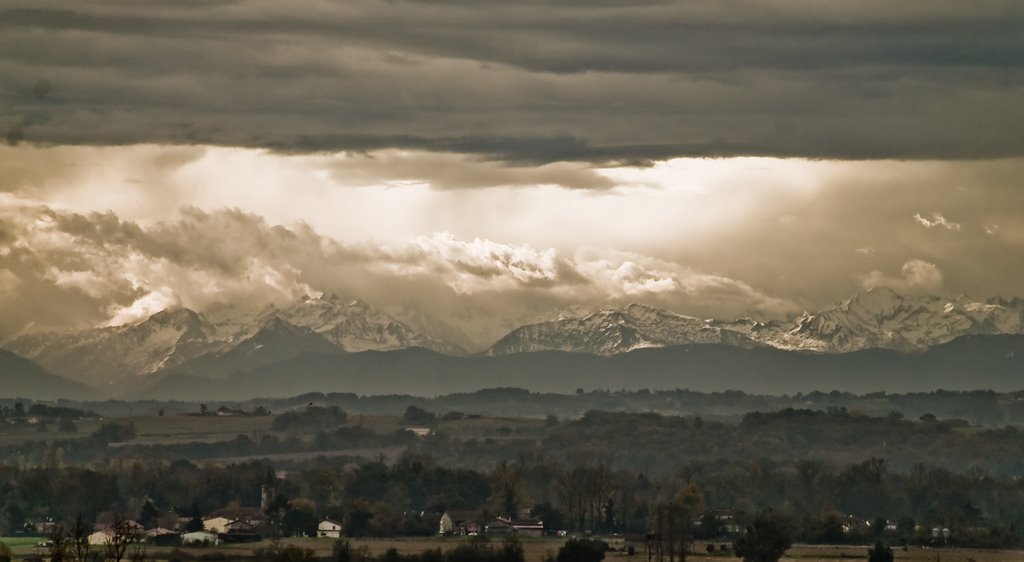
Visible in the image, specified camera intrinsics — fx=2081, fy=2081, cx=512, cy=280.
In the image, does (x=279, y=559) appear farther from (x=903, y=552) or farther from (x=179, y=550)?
(x=903, y=552)

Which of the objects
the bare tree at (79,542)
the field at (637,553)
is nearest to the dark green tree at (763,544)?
the field at (637,553)

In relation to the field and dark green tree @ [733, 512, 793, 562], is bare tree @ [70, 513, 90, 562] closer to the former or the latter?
the field

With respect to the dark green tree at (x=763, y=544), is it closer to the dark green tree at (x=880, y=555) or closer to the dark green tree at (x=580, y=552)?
the dark green tree at (x=880, y=555)

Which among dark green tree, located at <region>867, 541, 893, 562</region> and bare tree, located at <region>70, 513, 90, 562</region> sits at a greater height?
dark green tree, located at <region>867, 541, 893, 562</region>

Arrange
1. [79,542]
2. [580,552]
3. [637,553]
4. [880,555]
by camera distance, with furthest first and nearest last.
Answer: [637,553], [580,552], [880,555], [79,542]

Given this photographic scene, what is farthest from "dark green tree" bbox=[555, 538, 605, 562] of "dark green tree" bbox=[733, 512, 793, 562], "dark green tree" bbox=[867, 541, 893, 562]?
"dark green tree" bbox=[867, 541, 893, 562]

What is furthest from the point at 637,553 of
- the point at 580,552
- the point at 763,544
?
the point at 763,544

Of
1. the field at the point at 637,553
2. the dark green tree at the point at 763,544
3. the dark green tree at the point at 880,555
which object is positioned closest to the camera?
the dark green tree at the point at 880,555

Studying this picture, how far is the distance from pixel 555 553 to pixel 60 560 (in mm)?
79739

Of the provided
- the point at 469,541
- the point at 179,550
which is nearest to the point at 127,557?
the point at 179,550

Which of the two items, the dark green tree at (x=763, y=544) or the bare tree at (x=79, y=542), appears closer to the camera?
the bare tree at (x=79, y=542)

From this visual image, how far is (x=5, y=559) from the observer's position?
153375 millimetres

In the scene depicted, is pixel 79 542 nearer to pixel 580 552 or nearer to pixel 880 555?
pixel 580 552

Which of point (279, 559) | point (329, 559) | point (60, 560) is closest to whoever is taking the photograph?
point (60, 560)
